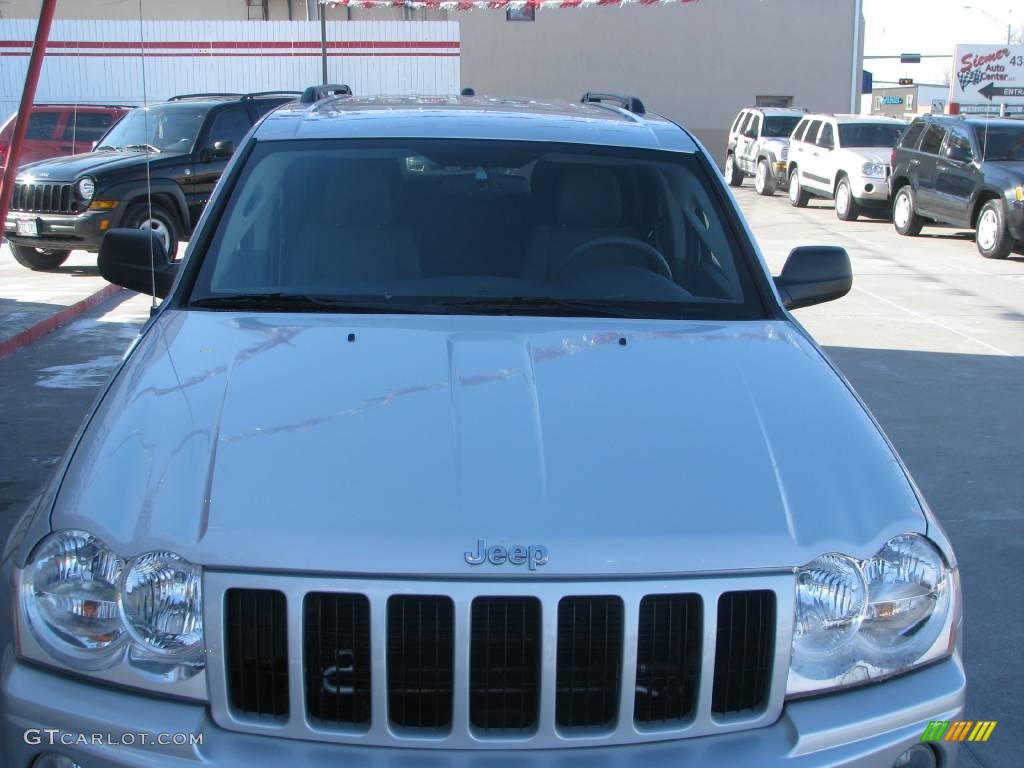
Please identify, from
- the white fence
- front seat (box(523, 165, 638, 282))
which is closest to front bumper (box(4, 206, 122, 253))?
front seat (box(523, 165, 638, 282))

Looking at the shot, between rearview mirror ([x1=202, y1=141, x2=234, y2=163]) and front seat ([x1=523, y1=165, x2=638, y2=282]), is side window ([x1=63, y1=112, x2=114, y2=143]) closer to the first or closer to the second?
rearview mirror ([x1=202, y1=141, x2=234, y2=163])

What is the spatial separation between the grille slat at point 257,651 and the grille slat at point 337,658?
0.16ft

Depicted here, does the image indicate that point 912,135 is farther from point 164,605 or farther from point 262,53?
→ point 164,605

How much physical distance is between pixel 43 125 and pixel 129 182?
6.04m

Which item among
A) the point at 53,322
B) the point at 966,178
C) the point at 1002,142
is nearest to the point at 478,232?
the point at 53,322

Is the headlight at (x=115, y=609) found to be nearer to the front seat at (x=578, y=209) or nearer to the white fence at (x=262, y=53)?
the front seat at (x=578, y=209)

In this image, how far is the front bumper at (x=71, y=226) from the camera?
1241 centimetres

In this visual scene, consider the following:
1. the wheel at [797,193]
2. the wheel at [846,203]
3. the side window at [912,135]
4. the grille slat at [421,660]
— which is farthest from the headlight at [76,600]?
the wheel at [797,193]

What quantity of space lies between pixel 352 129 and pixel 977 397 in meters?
5.41

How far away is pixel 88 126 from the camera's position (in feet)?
59.7

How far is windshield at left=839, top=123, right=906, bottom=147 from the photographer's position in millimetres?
21406

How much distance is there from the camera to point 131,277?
390cm

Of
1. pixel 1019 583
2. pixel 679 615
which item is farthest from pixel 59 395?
pixel 679 615

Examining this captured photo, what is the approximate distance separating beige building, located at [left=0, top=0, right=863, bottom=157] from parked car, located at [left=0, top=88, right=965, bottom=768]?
101 feet
